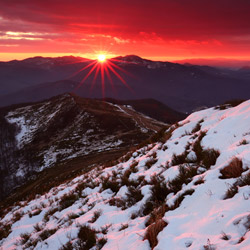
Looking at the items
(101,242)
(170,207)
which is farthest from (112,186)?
(170,207)

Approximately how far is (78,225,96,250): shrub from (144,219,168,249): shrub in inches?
61.8

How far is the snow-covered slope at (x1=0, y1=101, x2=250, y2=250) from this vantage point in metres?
3.41

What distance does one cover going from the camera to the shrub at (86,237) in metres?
4.74

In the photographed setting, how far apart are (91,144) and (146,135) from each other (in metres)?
15.5

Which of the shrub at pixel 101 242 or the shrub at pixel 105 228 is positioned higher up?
Answer: the shrub at pixel 101 242

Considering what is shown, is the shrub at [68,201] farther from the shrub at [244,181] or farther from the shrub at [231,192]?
the shrub at [244,181]

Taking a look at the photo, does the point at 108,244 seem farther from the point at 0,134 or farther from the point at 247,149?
the point at 0,134

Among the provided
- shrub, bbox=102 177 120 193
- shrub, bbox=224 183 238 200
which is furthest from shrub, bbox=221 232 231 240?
shrub, bbox=102 177 120 193

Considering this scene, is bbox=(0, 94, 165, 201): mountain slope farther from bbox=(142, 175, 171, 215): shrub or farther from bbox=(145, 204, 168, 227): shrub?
bbox=(145, 204, 168, 227): shrub

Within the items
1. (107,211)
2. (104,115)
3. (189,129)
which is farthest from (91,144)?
(107,211)

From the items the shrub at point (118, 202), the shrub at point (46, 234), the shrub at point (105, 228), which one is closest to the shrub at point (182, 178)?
the shrub at point (118, 202)

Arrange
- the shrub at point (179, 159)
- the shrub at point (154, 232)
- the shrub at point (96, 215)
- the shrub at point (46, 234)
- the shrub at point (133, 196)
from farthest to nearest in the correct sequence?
1. the shrub at point (179, 159)
2. the shrub at point (46, 234)
3. the shrub at point (133, 196)
4. the shrub at point (96, 215)
5. the shrub at point (154, 232)

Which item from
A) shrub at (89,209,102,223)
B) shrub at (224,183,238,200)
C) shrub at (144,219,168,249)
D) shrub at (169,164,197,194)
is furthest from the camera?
shrub at (89,209,102,223)

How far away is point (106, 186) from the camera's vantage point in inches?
328
